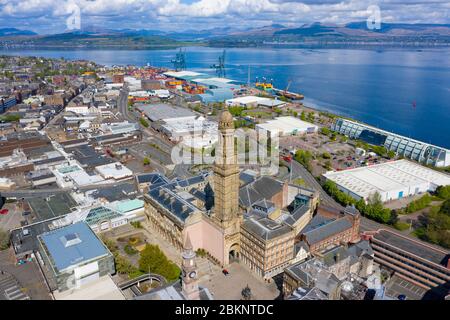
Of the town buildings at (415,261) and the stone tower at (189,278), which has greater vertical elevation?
the stone tower at (189,278)

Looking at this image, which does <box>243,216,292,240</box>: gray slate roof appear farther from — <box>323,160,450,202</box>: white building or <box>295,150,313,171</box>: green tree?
<box>295,150,313,171</box>: green tree

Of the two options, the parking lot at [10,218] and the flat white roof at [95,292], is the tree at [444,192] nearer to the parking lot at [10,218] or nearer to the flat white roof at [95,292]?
the flat white roof at [95,292]

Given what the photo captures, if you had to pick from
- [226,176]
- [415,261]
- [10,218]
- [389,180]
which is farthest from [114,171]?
[415,261]

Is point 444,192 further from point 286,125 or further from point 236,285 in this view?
point 286,125

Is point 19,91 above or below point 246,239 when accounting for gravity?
above

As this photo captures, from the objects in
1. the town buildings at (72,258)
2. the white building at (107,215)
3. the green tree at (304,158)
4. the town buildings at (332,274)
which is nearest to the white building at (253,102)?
the green tree at (304,158)

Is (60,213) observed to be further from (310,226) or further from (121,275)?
(310,226)
